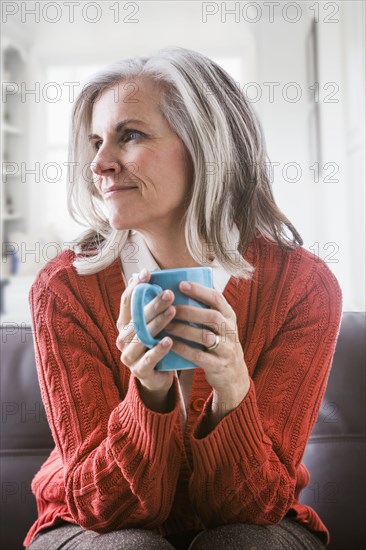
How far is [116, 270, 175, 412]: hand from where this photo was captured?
72cm

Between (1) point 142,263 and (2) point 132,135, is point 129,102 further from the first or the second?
(1) point 142,263

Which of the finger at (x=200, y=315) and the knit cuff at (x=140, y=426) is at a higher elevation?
the finger at (x=200, y=315)

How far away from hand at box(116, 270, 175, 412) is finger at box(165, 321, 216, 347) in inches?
0.6

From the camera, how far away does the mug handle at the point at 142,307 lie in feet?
2.26

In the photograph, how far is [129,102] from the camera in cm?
96

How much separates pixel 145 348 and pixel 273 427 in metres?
0.29

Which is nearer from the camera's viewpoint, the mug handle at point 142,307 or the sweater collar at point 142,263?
the mug handle at point 142,307

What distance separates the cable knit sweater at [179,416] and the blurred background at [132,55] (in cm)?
213

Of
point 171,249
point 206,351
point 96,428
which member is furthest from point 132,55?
point 206,351

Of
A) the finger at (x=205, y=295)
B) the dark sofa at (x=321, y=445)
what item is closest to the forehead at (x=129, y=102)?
the finger at (x=205, y=295)

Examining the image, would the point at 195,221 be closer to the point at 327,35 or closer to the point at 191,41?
the point at 327,35

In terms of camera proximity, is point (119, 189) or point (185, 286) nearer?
point (185, 286)

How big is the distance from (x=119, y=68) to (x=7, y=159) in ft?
13.3

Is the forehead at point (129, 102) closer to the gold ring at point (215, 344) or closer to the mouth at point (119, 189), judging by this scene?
the mouth at point (119, 189)
